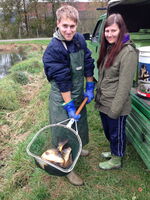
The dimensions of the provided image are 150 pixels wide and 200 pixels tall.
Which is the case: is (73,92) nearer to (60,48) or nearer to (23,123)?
(60,48)

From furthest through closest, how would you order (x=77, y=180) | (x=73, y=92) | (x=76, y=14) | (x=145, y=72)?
(x=77, y=180)
(x=73, y=92)
(x=145, y=72)
(x=76, y=14)

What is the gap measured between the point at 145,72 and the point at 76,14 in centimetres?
93

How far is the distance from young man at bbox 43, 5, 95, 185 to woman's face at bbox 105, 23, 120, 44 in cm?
32

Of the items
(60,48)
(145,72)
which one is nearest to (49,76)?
(60,48)

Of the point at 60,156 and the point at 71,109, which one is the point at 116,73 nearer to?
the point at 71,109

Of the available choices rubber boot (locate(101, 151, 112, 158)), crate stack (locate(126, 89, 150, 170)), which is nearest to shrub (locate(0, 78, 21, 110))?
rubber boot (locate(101, 151, 112, 158))

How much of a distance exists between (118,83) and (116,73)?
104mm

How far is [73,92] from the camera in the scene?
2471 millimetres

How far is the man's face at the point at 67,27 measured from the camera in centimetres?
211

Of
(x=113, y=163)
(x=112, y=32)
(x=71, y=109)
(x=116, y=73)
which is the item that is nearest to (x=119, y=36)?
(x=112, y=32)

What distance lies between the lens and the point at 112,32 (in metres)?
2.16

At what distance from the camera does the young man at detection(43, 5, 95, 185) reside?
2154mm

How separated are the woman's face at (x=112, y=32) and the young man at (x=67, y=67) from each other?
32cm

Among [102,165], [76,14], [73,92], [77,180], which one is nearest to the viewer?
[76,14]
